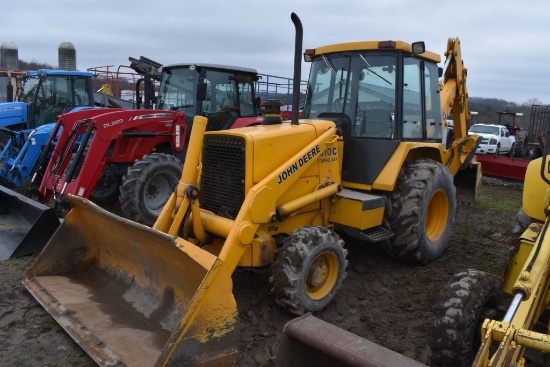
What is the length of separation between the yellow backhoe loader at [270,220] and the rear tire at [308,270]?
11 millimetres

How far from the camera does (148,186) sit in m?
6.81

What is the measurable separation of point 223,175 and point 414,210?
206cm

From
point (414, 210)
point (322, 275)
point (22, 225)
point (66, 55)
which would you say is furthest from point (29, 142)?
point (66, 55)

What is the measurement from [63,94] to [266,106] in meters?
7.04

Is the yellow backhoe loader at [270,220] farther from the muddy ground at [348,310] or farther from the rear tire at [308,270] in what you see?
the muddy ground at [348,310]

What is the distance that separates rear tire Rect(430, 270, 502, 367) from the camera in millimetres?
2955

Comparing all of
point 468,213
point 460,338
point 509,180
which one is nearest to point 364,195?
point 460,338

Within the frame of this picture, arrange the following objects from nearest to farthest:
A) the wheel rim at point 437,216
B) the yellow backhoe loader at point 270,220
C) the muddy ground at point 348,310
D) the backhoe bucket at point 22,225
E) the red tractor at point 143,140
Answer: the yellow backhoe loader at point 270,220, the muddy ground at point 348,310, the backhoe bucket at point 22,225, the wheel rim at point 437,216, the red tractor at point 143,140

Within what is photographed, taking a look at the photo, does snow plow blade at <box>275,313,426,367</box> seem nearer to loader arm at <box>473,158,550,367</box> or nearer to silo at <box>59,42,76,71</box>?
loader arm at <box>473,158,550,367</box>

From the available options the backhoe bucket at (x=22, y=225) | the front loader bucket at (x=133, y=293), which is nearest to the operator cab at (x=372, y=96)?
the front loader bucket at (x=133, y=293)

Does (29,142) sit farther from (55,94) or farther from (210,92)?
(210,92)

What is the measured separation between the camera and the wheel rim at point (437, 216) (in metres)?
5.75

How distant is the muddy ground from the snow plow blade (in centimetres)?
99

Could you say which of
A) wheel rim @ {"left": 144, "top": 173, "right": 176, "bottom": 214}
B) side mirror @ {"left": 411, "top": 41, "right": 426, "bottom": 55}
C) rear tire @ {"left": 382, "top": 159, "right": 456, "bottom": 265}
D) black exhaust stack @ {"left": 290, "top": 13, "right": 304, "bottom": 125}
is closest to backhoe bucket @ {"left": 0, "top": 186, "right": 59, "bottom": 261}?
wheel rim @ {"left": 144, "top": 173, "right": 176, "bottom": 214}
